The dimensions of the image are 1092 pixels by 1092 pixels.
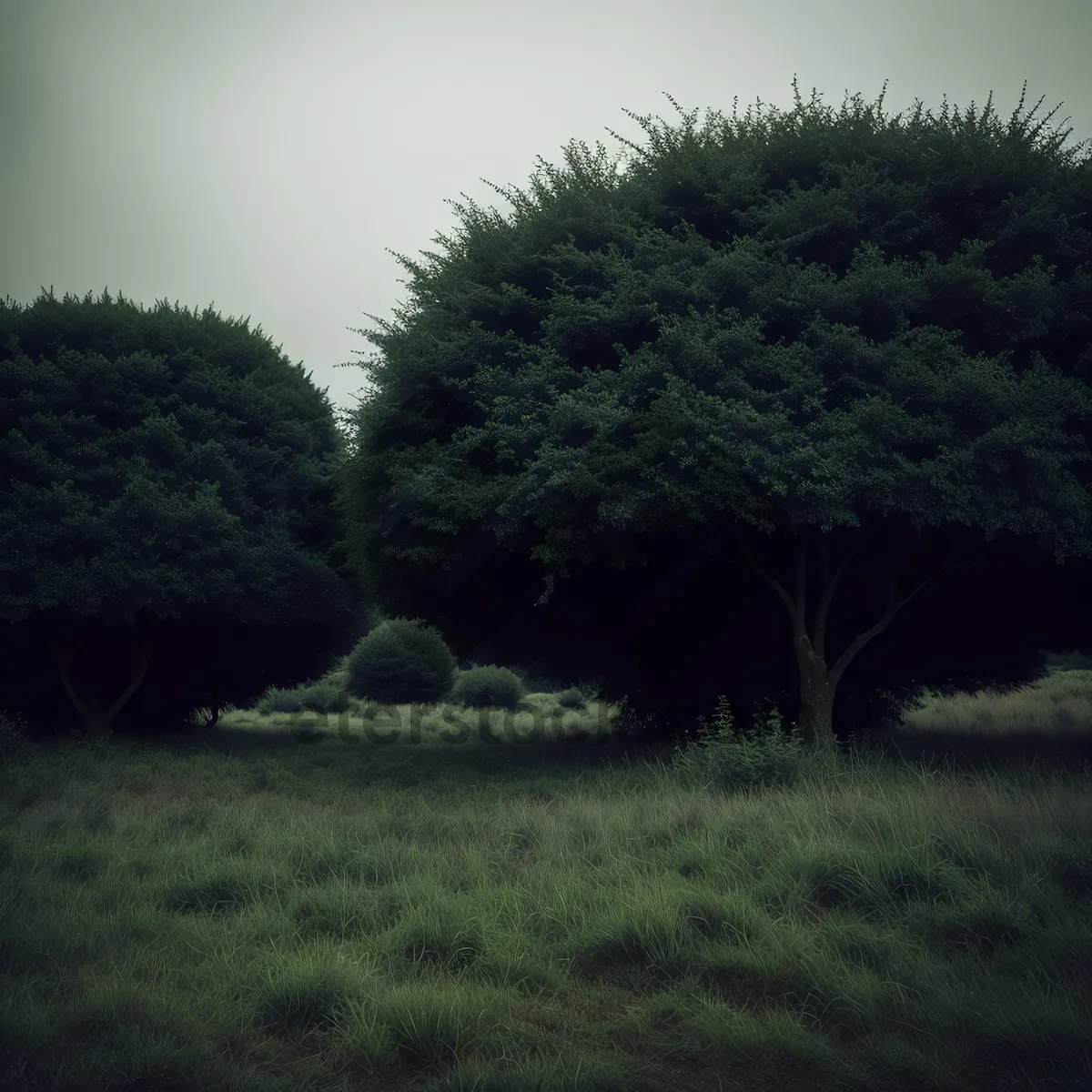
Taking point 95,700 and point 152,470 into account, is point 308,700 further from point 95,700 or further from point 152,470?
point 152,470

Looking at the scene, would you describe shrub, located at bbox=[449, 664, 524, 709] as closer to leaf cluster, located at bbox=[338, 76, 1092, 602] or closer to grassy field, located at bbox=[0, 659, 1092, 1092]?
leaf cluster, located at bbox=[338, 76, 1092, 602]

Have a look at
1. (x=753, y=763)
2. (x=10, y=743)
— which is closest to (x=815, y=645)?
(x=753, y=763)

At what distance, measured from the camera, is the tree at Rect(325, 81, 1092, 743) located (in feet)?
35.3

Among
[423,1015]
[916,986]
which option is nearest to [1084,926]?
[916,986]

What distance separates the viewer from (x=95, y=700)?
72.5 ft

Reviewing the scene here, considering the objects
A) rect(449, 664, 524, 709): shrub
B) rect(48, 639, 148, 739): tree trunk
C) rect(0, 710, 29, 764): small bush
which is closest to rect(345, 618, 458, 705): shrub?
rect(449, 664, 524, 709): shrub

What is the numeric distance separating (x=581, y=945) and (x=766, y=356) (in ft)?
27.9

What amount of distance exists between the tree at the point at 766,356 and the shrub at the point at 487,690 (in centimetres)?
2851

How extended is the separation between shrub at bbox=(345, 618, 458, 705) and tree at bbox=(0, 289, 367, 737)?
18.8m

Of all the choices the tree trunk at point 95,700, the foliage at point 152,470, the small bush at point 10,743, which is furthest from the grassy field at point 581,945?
the tree trunk at point 95,700

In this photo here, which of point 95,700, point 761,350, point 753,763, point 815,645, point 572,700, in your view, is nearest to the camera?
point 753,763

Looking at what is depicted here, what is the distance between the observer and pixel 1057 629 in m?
16.9

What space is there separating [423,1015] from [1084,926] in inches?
150

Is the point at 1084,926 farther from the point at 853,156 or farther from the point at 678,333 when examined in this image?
the point at 853,156
